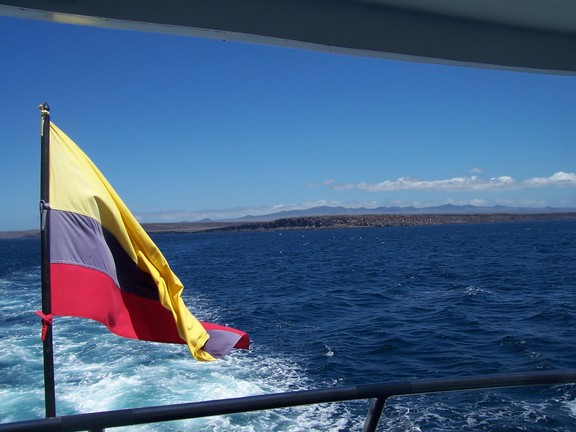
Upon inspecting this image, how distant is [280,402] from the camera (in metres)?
1.71

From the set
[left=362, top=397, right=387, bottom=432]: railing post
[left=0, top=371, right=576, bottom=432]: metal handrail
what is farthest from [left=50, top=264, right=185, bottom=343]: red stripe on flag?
[left=362, top=397, right=387, bottom=432]: railing post

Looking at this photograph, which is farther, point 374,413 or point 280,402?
point 374,413

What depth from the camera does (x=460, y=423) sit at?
301 inches

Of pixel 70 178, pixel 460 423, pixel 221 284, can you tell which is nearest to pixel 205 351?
pixel 70 178

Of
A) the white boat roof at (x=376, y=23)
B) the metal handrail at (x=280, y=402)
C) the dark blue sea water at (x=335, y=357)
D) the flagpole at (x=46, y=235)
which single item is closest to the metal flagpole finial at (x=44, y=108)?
the flagpole at (x=46, y=235)

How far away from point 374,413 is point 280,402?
0.37 metres

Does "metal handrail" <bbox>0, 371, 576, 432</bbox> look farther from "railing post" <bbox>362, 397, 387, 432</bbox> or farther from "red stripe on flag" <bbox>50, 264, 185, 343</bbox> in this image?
"red stripe on flag" <bbox>50, 264, 185, 343</bbox>

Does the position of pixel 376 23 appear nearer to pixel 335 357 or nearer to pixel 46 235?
pixel 46 235

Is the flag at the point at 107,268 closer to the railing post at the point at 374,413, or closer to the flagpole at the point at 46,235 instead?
the flagpole at the point at 46,235

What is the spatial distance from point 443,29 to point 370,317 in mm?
14221

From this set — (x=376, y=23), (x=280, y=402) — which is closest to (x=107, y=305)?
(x=280, y=402)

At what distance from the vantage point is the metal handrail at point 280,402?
5.27 ft

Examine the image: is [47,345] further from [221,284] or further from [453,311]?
[221,284]

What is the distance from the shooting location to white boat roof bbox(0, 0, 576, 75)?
9.34 ft
